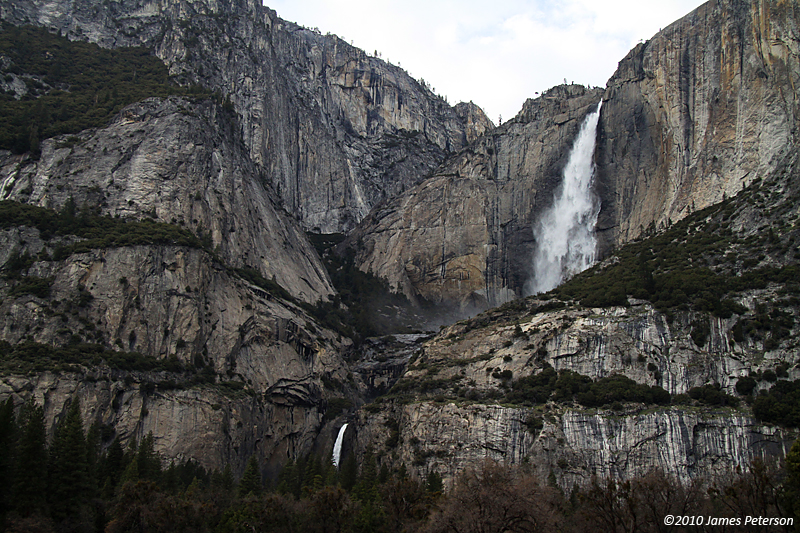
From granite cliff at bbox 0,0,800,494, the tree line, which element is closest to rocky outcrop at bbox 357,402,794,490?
granite cliff at bbox 0,0,800,494

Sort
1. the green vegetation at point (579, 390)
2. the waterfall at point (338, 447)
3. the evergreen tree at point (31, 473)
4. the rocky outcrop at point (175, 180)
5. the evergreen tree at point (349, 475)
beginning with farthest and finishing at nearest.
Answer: the rocky outcrop at point (175, 180), the waterfall at point (338, 447), the evergreen tree at point (349, 475), the green vegetation at point (579, 390), the evergreen tree at point (31, 473)

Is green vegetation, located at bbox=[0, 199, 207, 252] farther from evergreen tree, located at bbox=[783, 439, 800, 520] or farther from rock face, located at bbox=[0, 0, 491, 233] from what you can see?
evergreen tree, located at bbox=[783, 439, 800, 520]

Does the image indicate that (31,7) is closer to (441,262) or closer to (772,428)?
(441,262)

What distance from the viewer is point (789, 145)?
81.0 m

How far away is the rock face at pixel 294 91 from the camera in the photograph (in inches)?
5738

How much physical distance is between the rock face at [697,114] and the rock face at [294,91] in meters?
68.9

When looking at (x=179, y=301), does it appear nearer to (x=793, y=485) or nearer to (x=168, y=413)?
(x=168, y=413)

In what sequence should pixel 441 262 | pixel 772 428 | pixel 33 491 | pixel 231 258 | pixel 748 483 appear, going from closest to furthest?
pixel 748 483 < pixel 33 491 < pixel 772 428 < pixel 231 258 < pixel 441 262

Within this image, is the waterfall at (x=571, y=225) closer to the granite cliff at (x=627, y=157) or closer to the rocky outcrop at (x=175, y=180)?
the granite cliff at (x=627, y=157)

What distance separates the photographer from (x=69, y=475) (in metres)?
53.1

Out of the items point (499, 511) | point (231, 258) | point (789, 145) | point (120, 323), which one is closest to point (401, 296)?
point (231, 258)

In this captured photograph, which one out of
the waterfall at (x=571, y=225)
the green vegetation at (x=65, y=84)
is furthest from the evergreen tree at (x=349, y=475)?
the green vegetation at (x=65, y=84)

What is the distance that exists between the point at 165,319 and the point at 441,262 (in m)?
62.7

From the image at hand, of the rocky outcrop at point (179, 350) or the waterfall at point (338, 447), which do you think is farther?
the waterfall at point (338, 447)
